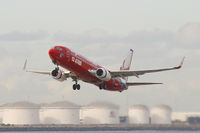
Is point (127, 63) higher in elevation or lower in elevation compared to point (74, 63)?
higher

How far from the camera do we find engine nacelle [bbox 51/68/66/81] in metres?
86.1

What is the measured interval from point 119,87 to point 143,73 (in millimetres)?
9506

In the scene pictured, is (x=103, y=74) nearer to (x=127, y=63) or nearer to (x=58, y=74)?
(x=58, y=74)

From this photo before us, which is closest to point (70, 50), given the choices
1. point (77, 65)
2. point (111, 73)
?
point (77, 65)

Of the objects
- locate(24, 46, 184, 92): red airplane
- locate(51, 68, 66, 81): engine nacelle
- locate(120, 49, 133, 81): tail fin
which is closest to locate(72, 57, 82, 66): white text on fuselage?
locate(24, 46, 184, 92): red airplane

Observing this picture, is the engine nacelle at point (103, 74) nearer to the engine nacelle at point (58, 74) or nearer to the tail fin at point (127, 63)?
A: the engine nacelle at point (58, 74)

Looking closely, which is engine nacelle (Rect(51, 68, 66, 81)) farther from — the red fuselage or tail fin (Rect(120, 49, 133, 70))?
tail fin (Rect(120, 49, 133, 70))

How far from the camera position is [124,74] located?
88438 mm

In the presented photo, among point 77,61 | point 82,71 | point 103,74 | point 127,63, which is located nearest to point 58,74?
point 82,71

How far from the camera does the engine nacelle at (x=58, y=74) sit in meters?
86.1

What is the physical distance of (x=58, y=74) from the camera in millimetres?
87750

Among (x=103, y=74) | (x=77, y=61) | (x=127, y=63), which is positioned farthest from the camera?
(x=127, y=63)

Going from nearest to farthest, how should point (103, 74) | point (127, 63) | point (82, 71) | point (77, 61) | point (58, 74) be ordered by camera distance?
point (77, 61) → point (82, 71) → point (103, 74) → point (58, 74) → point (127, 63)

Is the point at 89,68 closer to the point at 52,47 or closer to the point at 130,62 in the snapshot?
the point at 52,47
